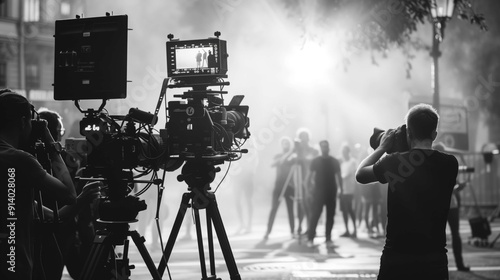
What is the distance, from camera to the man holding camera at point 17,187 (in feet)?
13.9

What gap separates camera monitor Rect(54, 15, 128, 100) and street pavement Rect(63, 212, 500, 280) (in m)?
2.88

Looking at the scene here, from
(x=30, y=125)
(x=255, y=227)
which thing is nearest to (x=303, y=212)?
(x=255, y=227)

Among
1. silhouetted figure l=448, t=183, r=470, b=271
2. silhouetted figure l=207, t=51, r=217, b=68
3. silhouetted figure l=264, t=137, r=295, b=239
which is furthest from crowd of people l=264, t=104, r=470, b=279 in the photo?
silhouetted figure l=264, t=137, r=295, b=239

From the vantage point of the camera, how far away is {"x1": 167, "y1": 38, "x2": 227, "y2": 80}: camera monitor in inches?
240

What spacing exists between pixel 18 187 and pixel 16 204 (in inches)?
3.6

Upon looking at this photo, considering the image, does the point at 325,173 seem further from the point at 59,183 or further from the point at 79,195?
the point at 59,183

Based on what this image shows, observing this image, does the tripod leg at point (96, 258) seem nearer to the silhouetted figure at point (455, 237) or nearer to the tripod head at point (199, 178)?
the tripod head at point (199, 178)

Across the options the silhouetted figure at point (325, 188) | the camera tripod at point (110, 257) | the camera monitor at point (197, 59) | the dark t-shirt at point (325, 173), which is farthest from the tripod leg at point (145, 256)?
the dark t-shirt at point (325, 173)

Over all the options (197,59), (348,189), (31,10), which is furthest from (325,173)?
(31,10)

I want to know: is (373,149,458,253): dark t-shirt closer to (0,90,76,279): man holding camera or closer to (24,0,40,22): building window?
(0,90,76,279): man holding camera

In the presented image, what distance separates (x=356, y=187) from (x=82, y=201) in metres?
11.9

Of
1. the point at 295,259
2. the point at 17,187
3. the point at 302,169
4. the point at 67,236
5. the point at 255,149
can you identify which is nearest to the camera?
the point at 17,187

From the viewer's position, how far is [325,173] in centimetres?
1379

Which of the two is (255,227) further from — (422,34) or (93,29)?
(422,34)
